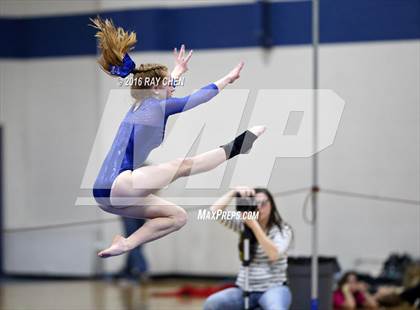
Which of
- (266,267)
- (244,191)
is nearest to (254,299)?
(266,267)

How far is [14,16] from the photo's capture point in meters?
9.94

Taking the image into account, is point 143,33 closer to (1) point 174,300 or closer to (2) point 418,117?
(1) point 174,300

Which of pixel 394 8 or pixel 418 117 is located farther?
pixel 394 8

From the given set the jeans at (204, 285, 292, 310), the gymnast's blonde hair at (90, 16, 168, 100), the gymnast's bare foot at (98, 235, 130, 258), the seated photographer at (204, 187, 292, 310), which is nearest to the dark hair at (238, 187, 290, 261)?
the seated photographer at (204, 187, 292, 310)

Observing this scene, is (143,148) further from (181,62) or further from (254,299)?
(254,299)

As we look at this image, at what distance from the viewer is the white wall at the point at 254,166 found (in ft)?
25.5

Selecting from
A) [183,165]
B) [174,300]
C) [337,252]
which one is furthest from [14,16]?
[183,165]

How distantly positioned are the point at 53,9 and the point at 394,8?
159 inches

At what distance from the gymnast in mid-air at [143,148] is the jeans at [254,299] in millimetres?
1140

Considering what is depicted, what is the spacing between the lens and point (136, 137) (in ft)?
15.1

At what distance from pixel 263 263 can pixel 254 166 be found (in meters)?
0.71

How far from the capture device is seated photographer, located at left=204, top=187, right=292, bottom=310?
5.80m

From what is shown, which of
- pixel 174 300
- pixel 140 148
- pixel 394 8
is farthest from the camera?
pixel 174 300

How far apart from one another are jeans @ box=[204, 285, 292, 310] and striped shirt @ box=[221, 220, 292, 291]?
0.15 ft
